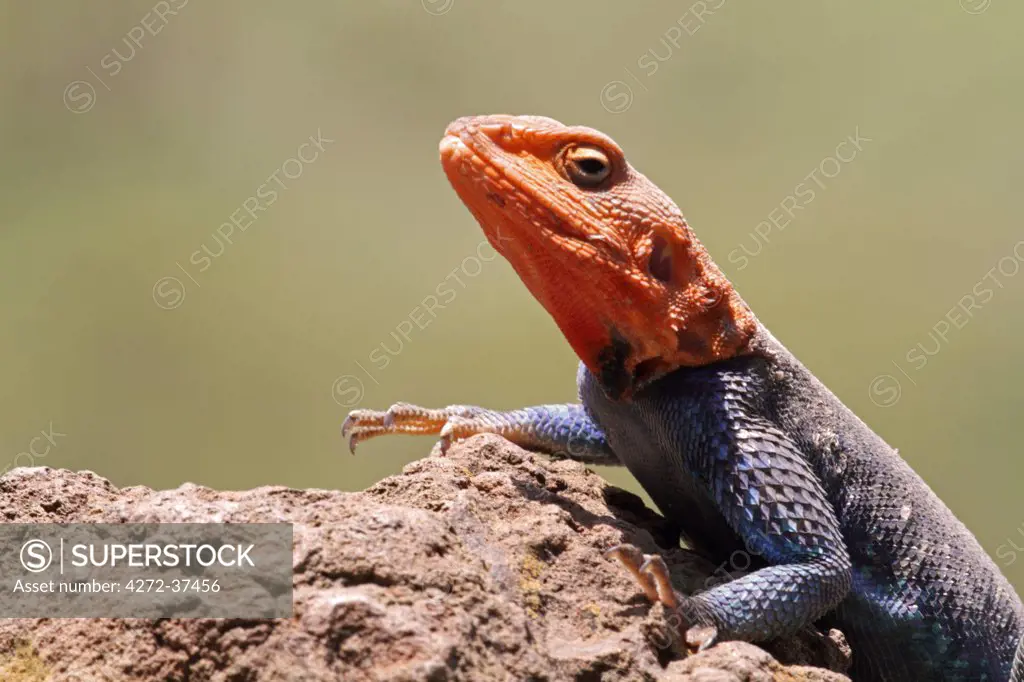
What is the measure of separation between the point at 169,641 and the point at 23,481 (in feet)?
2.42

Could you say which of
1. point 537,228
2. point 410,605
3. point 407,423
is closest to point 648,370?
point 537,228

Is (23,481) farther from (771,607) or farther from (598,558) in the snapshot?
(771,607)

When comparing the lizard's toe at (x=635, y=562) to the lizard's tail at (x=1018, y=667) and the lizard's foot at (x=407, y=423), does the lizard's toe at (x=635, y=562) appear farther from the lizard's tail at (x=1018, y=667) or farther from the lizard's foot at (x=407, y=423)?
the lizard's tail at (x=1018, y=667)

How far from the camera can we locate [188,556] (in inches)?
76.2

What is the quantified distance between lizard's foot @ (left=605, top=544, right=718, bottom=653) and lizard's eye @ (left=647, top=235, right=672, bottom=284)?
27.8 inches

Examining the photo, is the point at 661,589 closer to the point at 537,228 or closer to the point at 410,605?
the point at 410,605

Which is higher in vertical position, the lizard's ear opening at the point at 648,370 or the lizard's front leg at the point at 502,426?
the lizard's front leg at the point at 502,426

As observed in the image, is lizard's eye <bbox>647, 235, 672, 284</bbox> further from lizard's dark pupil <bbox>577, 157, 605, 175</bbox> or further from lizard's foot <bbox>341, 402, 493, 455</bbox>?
lizard's foot <bbox>341, 402, 493, 455</bbox>

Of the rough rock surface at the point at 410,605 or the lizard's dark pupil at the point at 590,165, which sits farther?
the lizard's dark pupil at the point at 590,165

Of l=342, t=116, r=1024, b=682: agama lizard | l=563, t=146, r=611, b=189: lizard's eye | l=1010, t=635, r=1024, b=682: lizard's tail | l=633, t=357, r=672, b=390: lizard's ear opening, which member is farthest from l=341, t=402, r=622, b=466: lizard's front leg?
l=1010, t=635, r=1024, b=682: lizard's tail

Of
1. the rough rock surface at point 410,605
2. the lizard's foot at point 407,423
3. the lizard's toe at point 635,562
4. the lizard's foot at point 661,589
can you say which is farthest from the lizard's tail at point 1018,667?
the lizard's foot at point 407,423

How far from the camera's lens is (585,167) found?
2.42m

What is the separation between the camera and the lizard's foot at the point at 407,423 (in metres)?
2.96

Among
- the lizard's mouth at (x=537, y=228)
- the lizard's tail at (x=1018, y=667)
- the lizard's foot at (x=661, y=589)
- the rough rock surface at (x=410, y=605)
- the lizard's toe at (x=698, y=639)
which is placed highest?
the lizard's mouth at (x=537, y=228)
